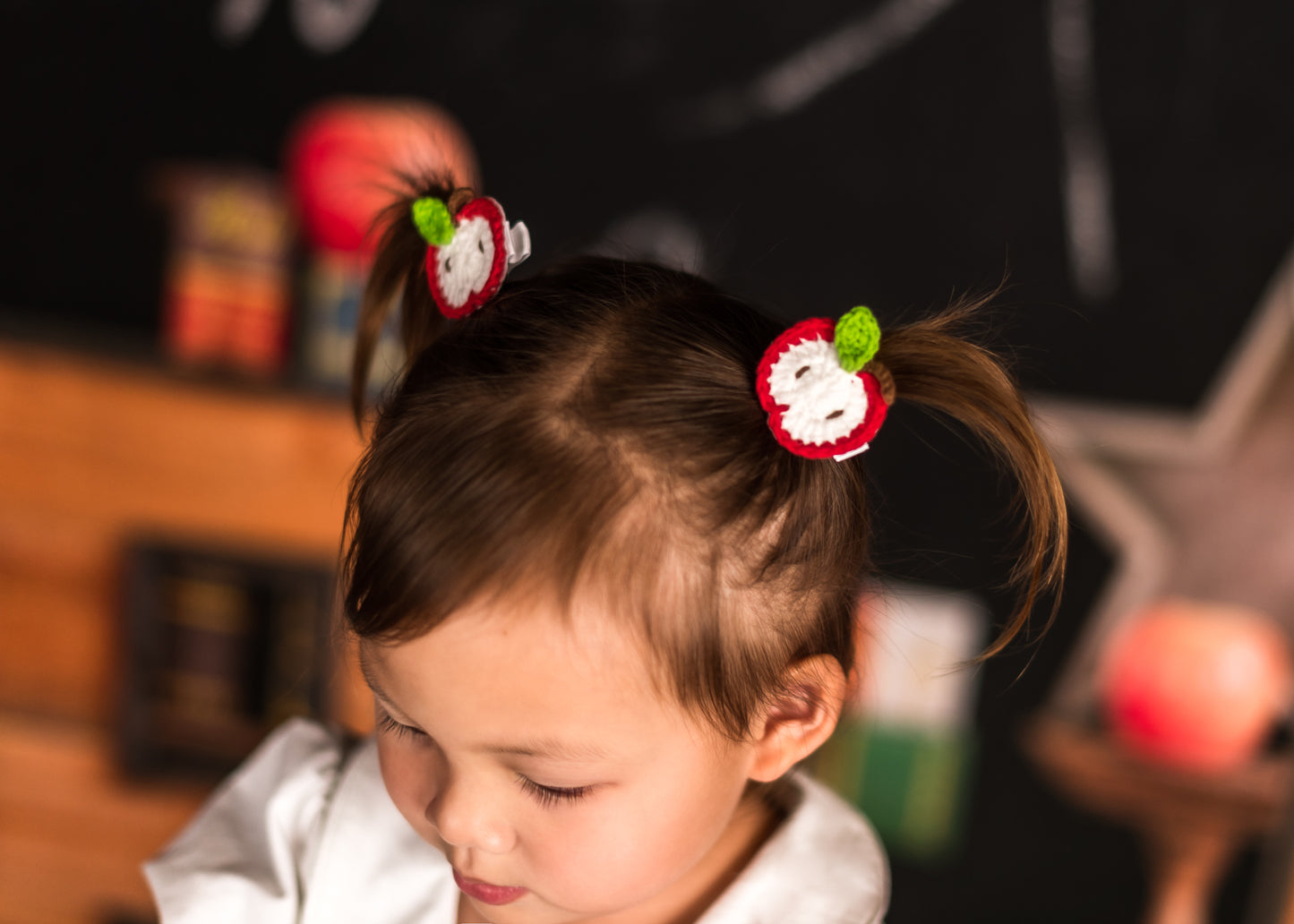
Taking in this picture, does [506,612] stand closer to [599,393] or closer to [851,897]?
[599,393]

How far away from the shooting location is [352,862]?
69 centimetres

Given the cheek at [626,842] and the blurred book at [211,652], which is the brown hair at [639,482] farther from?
Answer: the blurred book at [211,652]

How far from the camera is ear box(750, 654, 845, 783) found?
1.91ft

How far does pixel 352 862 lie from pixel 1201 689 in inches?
40.6

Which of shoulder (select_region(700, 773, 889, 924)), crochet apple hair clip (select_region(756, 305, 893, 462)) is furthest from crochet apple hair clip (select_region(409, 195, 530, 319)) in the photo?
shoulder (select_region(700, 773, 889, 924))

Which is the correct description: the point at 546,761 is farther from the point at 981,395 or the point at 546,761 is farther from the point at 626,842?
the point at 981,395

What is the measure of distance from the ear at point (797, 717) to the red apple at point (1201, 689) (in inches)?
34.3

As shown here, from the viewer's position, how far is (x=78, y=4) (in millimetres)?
1635

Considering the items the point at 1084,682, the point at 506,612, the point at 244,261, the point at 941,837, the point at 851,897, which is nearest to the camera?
the point at 506,612

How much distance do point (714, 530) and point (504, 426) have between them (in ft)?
0.38

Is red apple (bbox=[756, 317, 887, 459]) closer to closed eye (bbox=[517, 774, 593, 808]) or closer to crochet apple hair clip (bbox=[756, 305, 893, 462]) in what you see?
crochet apple hair clip (bbox=[756, 305, 893, 462])

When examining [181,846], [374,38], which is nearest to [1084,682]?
[181,846]

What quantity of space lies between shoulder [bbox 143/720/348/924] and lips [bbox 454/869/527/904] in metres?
0.16

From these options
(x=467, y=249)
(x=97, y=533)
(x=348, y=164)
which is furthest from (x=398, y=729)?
(x=97, y=533)
